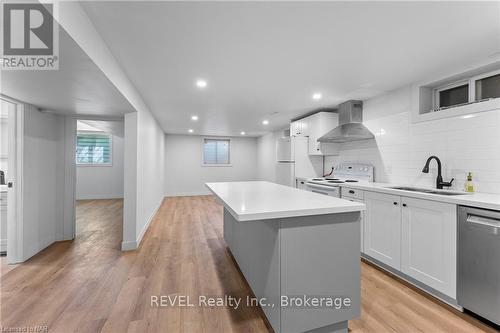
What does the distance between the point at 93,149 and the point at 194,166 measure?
323cm

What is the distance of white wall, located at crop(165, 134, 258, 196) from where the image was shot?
288 inches

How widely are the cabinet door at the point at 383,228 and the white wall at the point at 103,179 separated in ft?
23.4

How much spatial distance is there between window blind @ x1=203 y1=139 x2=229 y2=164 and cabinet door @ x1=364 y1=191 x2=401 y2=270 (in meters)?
6.05

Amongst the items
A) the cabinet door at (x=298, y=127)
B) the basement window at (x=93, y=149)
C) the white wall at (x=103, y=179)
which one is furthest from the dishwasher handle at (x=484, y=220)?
the basement window at (x=93, y=149)

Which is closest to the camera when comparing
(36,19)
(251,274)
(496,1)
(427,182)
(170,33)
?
(36,19)

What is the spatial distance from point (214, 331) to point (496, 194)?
9.12 ft

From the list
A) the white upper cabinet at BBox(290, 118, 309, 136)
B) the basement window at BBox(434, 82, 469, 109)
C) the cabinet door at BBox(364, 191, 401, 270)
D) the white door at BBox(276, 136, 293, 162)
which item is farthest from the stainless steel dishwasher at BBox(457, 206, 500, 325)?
the white upper cabinet at BBox(290, 118, 309, 136)

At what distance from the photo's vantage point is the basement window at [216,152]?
25.5 ft

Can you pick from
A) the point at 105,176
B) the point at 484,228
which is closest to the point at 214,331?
the point at 484,228

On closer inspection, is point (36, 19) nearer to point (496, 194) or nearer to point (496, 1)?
point (496, 1)

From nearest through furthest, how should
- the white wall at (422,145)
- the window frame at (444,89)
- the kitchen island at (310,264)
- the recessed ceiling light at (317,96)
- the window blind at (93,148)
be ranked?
the kitchen island at (310,264) < the white wall at (422,145) < the window frame at (444,89) < the recessed ceiling light at (317,96) < the window blind at (93,148)

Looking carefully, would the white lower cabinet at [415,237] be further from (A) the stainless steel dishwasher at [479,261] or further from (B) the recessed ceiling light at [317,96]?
(B) the recessed ceiling light at [317,96]

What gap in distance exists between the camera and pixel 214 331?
1482 millimetres

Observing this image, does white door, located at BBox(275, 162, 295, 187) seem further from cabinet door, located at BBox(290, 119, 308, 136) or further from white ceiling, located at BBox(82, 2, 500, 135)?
white ceiling, located at BBox(82, 2, 500, 135)
